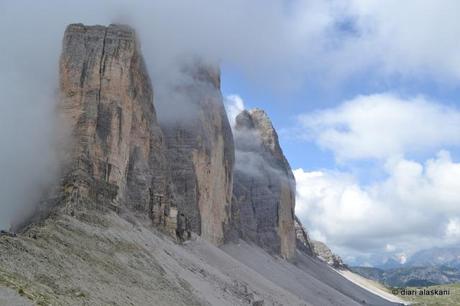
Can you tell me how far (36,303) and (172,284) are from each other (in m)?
25.0

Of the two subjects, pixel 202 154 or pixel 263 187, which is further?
pixel 263 187

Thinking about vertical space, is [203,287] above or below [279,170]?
below

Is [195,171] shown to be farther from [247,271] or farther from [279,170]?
[279,170]

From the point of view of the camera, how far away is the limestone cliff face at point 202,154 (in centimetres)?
10625

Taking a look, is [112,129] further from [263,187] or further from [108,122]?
[263,187]

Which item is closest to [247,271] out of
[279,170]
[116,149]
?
[116,149]

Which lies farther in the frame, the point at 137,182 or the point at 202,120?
the point at 202,120

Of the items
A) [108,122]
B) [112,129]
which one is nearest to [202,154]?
[112,129]

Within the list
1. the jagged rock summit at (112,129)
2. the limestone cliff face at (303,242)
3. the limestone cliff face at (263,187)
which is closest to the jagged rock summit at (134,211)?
the jagged rock summit at (112,129)

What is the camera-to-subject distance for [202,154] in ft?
364

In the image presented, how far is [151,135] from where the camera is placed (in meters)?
88.8

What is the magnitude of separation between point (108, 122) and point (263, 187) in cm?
8736

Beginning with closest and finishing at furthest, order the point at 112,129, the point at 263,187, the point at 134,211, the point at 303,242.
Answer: the point at 112,129, the point at 134,211, the point at 263,187, the point at 303,242

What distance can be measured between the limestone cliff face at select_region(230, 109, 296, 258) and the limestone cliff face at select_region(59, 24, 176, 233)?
171 feet
